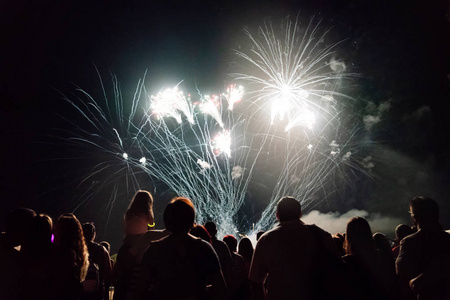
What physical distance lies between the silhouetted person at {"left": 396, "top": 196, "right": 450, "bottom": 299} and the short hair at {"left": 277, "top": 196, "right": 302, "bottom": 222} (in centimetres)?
153

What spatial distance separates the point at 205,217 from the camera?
21578mm

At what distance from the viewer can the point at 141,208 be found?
14.4ft

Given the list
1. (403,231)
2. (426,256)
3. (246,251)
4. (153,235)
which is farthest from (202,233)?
(403,231)

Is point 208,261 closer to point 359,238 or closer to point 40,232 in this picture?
point 40,232

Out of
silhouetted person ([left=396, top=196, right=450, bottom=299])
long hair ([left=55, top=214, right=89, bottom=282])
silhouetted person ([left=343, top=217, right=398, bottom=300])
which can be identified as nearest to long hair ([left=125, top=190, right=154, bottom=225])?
long hair ([left=55, top=214, right=89, bottom=282])

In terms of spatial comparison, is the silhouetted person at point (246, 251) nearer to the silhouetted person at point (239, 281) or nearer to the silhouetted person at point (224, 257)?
the silhouetted person at point (239, 281)

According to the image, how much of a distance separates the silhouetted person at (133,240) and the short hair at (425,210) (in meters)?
3.24

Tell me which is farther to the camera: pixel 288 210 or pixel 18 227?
pixel 288 210

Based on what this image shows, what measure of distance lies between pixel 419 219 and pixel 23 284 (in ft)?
15.5

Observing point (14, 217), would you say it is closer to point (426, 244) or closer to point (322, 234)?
point (322, 234)

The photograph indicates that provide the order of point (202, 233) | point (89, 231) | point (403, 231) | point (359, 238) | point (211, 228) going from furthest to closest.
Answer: point (403, 231), point (211, 228), point (89, 231), point (202, 233), point (359, 238)

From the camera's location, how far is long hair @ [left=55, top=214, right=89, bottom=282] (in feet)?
12.5

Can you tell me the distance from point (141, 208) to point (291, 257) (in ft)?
6.90

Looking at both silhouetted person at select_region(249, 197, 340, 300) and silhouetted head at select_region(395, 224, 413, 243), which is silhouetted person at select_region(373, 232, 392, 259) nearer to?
silhouetted person at select_region(249, 197, 340, 300)
